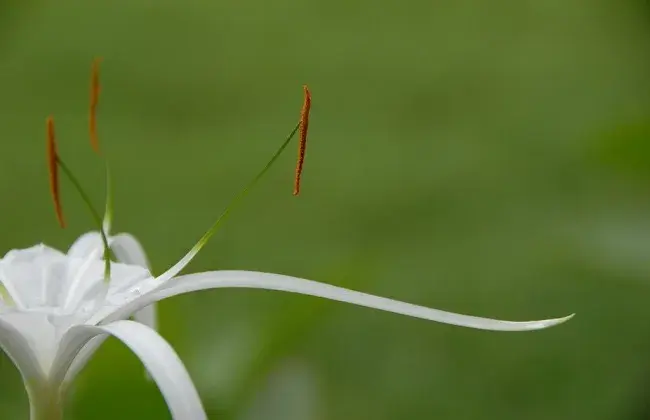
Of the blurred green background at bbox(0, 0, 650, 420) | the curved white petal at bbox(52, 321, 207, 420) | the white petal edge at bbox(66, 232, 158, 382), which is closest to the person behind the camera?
the curved white petal at bbox(52, 321, 207, 420)

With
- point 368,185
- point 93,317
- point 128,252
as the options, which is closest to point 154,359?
point 93,317

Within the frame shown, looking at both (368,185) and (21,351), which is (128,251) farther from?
(368,185)

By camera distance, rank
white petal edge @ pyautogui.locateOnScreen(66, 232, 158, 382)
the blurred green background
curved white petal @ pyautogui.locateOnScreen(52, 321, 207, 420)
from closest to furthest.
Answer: curved white petal @ pyautogui.locateOnScreen(52, 321, 207, 420) → white petal edge @ pyautogui.locateOnScreen(66, 232, 158, 382) → the blurred green background

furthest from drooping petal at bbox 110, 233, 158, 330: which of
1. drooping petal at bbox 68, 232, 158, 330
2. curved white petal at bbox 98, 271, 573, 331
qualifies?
curved white petal at bbox 98, 271, 573, 331

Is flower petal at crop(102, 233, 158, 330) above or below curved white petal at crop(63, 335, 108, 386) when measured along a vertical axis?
above

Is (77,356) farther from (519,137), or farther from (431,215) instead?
(519,137)

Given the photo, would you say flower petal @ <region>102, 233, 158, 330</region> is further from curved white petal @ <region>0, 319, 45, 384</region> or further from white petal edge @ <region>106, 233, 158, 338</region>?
curved white petal @ <region>0, 319, 45, 384</region>
